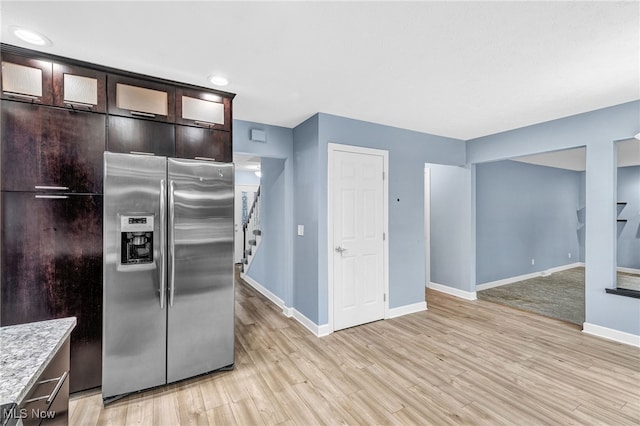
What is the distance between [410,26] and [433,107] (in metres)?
1.60

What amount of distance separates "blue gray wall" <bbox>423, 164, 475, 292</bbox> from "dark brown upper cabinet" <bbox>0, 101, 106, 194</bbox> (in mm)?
4912

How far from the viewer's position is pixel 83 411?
6.73ft

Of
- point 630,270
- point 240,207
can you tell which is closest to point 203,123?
point 240,207

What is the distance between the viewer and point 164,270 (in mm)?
2260

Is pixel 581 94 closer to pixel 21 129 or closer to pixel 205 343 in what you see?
pixel 205 343

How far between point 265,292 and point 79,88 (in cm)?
371

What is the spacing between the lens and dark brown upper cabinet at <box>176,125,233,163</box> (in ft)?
8.49

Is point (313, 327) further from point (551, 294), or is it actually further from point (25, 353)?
point (551, 294)

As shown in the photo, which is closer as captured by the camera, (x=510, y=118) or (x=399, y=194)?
(x=510, y=118)

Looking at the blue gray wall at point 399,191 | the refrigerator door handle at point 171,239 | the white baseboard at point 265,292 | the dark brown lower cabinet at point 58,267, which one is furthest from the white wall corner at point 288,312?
the dark brown lower cabinet at point 58,267

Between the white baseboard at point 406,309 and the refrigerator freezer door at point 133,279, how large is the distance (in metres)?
2.78

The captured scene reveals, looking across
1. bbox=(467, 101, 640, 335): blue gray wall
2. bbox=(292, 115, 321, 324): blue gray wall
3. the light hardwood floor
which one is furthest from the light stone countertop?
bbox=(467, 101, 640, 335): blue gray wall

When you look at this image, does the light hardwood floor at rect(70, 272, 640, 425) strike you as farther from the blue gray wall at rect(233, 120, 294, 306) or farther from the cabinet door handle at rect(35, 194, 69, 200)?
the cabinet door handle at rect(35, 194, 69, 200)

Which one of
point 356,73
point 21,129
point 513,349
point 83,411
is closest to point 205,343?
point 83,411
